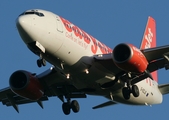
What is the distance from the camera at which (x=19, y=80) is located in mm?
38406

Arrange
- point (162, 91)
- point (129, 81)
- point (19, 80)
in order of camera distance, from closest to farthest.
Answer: point (129, 81), point (19, 80), point (162, 91)

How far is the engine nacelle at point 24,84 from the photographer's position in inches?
1499

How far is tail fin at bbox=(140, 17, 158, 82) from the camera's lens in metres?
44.1

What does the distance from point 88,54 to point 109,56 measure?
5.07ft

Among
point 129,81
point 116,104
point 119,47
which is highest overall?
point 119,47

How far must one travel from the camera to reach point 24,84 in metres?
38.3

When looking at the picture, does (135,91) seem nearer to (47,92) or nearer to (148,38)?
(47,92)

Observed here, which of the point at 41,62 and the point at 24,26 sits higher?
the point at 24,26

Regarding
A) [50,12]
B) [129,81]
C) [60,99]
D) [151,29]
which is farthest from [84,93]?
[151,29]

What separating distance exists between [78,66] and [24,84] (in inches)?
259

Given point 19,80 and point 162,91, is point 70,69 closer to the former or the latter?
point 19,80

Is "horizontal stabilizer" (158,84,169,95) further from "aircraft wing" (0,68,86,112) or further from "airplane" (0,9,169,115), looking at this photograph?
"aircraft wing" (0,68,86,112)

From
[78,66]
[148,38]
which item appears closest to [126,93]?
[78,66]

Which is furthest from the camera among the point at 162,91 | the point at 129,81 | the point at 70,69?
the point at 162,91
